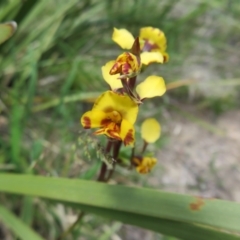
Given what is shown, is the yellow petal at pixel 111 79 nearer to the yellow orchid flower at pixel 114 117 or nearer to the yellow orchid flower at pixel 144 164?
the yellow orchid flower at pixel 114 117

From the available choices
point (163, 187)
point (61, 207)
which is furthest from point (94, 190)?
point (163, 187)

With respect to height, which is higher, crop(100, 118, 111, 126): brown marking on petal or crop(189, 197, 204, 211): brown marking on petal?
crop(100, 118, 111, 126): brown marking on petal

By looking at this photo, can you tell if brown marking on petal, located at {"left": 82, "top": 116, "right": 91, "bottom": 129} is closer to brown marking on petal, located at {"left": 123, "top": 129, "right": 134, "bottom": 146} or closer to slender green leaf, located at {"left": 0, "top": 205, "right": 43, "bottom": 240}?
brown marking on petal, located at {"left": 123, "top": 129, "right": 134, "bottom": 146}

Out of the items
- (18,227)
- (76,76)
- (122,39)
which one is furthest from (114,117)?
(76,76)

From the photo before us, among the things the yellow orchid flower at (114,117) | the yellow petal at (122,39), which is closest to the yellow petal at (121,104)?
the yellow orchid flower at (114,117)

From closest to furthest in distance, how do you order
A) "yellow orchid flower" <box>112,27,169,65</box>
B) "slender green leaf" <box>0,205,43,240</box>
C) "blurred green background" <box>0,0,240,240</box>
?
"yellow orchid flower" <box>112,27,169,65</box>, "slender green leaf" <box>0,205,43,240</box>, "blurred green background" <box>0,0,240,240</box>

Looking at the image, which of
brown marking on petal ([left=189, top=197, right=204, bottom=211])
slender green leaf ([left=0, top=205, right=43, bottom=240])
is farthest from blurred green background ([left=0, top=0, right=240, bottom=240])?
brown marking on petal ([left=189, top=197, right=204, bottom=211])

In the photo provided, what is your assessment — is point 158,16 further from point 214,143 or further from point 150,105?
point 214,143
